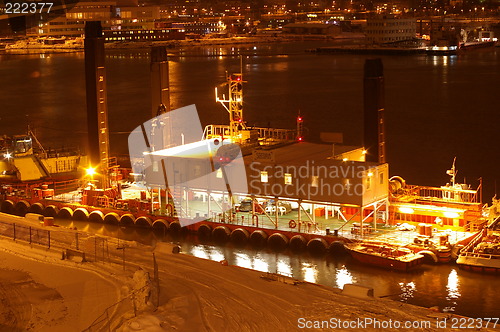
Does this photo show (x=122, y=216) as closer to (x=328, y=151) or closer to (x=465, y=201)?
(x=328, y=151)

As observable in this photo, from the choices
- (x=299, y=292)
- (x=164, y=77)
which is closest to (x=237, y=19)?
(x=164, y=77)

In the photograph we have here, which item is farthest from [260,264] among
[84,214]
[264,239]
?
[84,214]

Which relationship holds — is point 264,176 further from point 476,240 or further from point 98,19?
point 98,19

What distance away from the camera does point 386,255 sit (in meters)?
14.7

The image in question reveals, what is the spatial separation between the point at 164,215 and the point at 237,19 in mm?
113853

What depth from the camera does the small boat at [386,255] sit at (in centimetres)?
1449

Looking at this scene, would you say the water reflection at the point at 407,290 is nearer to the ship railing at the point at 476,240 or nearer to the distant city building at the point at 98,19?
the ship railing at the point at 476,240

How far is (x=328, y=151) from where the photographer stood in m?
17.0

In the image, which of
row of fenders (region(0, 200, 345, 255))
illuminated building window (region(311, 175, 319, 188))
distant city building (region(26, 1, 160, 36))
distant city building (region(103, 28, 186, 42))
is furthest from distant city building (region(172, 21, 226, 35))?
illuminated building window (region(311, 175, 319, 188))

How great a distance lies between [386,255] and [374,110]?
3.53 m

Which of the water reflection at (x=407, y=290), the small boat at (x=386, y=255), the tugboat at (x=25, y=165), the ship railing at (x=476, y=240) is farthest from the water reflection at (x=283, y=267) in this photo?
the tugboat at (x=25, y=165)

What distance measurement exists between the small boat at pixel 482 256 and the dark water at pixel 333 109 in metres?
0.17

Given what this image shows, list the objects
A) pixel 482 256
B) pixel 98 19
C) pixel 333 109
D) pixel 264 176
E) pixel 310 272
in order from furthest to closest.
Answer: pixel 98 19, pixel 333 109, pixel 264 176, pixel 310 272, pixel 482 256

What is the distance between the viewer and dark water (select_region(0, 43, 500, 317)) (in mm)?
14539
